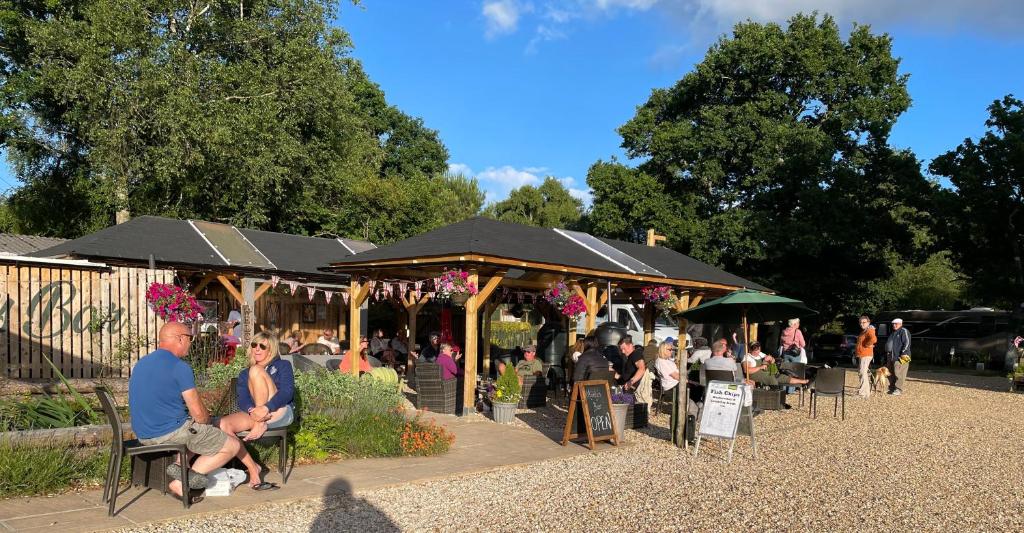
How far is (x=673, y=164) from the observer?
1217 inches

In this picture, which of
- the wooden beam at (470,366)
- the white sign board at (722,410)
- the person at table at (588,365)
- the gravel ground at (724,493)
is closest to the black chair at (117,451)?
the gravel ground at (724,493)

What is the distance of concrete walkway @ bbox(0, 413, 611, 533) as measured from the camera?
203 inches

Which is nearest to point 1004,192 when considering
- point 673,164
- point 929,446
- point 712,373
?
point 673,164

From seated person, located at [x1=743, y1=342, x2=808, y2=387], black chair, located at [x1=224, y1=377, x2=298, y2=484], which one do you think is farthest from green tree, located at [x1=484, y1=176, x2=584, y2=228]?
black chair, located at [x1=224, y1=377, x2=298, y2=484]

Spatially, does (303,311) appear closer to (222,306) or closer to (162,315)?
(222,306)

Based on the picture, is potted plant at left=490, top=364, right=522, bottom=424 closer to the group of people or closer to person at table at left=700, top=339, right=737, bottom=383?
person at table at left=700, top=339, right=737, bottom=383

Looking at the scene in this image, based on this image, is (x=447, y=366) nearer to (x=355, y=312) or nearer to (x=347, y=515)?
(x=355, y=312)

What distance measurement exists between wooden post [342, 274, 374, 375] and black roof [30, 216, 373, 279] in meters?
3.55

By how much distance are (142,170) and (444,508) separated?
64.9 feet

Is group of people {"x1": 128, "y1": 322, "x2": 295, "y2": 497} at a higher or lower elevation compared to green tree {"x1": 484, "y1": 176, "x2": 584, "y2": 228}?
lower

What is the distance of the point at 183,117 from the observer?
20.7 meters

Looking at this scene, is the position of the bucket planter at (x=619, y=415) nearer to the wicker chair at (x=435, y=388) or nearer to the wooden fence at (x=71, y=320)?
the wicker chair at (x=435, y=388)

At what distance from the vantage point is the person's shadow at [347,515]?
5.37 meters

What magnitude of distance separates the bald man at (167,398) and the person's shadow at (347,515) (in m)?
1.03
